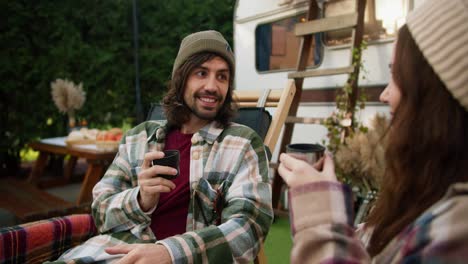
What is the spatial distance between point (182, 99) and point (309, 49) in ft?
7.19

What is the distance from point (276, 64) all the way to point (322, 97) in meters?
0.94

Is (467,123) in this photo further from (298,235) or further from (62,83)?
(62,83)

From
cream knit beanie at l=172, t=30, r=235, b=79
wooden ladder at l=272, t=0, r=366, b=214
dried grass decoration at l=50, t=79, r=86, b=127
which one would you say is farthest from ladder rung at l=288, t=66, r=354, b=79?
dried grass decoration at l=50, t=79, r=86, b=127

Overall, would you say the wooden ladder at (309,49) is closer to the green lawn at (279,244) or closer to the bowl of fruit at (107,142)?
the green lawn at (279,244)

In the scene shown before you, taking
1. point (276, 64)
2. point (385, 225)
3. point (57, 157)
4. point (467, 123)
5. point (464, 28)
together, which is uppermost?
point (276, 64)

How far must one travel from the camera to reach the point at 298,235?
805mm

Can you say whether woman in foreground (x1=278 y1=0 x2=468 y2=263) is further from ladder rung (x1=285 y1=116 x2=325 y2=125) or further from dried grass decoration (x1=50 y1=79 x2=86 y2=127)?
dried grass decoration (x1=50 y1=79 x2=86 y2=127)

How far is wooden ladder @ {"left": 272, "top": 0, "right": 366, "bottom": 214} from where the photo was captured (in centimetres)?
313

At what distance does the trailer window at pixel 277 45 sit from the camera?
166 inches

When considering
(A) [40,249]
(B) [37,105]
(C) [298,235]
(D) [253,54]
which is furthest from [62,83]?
(C) [298,235]

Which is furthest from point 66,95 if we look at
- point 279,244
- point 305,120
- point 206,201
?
point 206,201

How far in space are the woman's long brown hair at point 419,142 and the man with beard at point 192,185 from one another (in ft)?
2.25

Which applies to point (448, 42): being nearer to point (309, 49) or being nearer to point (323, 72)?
point (323, 72)

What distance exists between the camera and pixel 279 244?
305 centimetres
